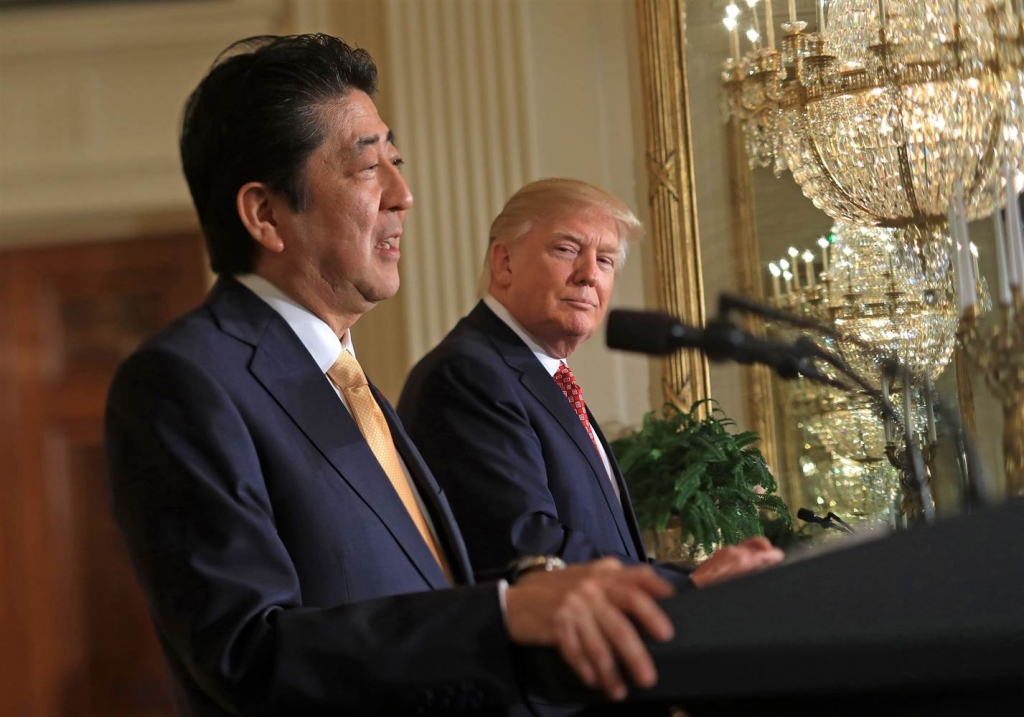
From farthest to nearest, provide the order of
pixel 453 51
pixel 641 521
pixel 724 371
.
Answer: pixel 453 51 < pixel 724 371 < pixel 641 521

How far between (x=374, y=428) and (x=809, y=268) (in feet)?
8.34

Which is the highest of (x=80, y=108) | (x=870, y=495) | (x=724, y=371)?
(x=80, y=108)

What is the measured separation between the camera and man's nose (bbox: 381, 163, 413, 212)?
6.26 feet

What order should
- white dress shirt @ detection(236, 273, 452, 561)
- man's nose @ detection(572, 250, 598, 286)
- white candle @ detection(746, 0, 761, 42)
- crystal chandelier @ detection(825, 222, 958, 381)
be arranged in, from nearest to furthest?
1. white dress shirt @ detection(236, 273, 452, 561)
2. man's nose @ detection(572, 250, 598, 286)
3. crystal chandelier @ detection(825, 222, 958, 381)
4. white candle @ detection(746, 0, 761, 42)

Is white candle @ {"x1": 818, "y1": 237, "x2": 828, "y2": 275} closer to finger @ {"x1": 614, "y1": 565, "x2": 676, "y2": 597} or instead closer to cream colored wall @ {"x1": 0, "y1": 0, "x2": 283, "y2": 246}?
cream colored wall @ {"x1": 0, "y1": 0, "x2": 283, "y2": 246}

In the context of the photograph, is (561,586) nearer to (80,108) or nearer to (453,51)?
(453,51)

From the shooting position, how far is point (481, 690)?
3.36 ft

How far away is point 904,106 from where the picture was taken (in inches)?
123

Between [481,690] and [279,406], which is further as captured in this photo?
[279,406]

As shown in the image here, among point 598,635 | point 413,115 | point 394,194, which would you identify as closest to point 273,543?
point 598,635

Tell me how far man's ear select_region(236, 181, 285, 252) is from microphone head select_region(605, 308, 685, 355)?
79 centimetres

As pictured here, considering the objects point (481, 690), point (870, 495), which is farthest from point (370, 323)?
point (481, 690)

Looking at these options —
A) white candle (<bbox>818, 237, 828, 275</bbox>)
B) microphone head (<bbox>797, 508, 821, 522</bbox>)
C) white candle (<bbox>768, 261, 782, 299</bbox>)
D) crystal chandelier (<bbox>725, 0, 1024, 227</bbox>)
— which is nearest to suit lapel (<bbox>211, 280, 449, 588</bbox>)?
microphone head (<bbox>797, 508, 821, 522</bbox>)

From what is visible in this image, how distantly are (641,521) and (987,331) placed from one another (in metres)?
1.87
